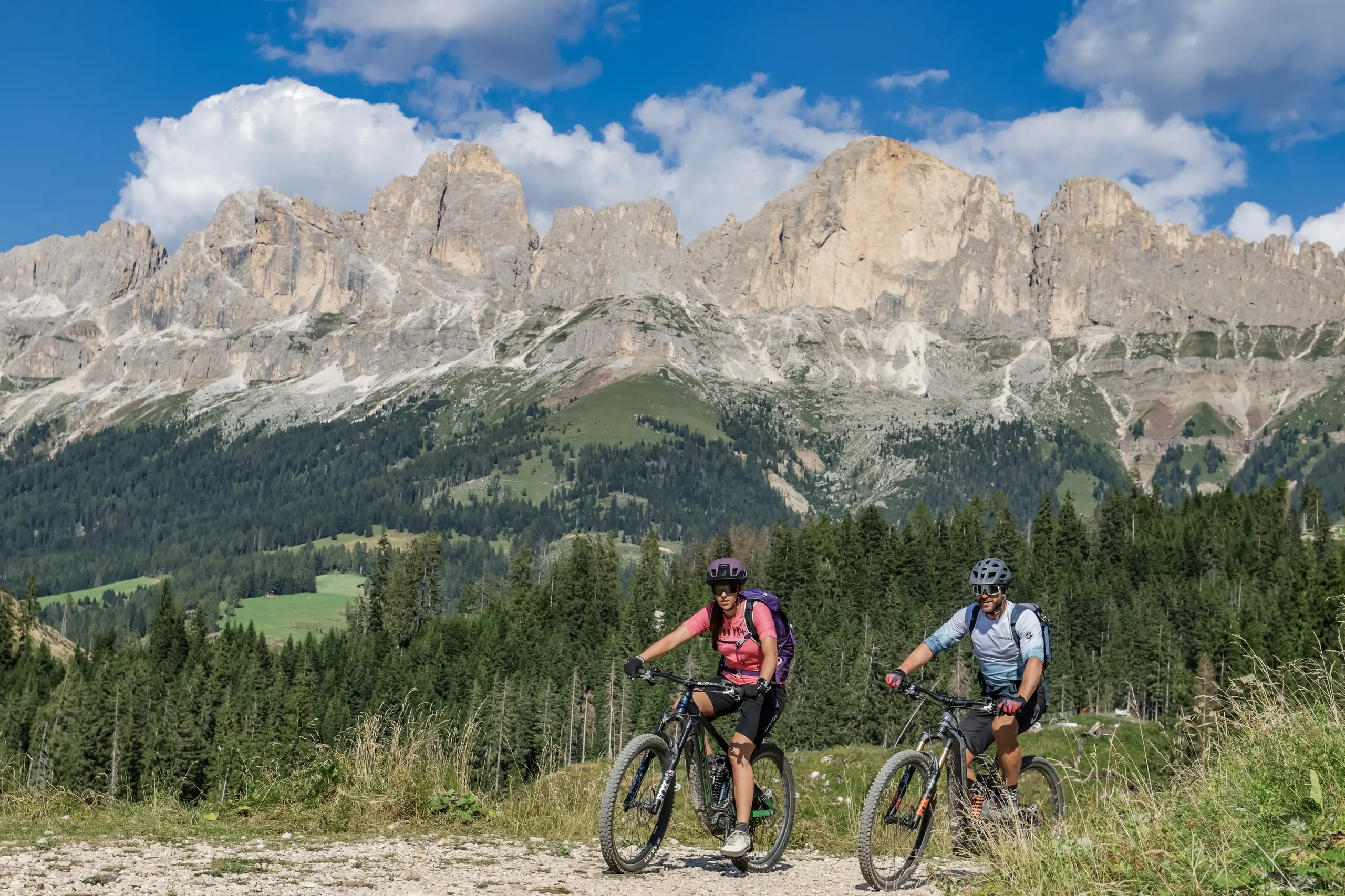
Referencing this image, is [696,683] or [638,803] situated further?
[696,683]

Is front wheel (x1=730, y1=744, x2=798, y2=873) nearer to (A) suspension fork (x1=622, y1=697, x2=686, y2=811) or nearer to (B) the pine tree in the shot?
(A) suspension fork (x1=622, y1=697, x2=686, y2=811)

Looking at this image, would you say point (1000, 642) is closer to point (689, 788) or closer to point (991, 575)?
point (991, 575)

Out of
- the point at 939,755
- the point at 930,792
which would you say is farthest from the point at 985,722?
the point at 930,792

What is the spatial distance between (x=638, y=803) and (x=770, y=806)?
1936 mm

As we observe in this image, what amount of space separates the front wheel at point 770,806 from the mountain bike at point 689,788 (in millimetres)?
11

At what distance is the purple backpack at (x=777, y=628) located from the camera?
48.5 feet

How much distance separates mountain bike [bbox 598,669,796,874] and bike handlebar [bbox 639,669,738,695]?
1 centimetres

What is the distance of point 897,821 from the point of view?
1352cm

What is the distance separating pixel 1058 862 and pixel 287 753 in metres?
15.5

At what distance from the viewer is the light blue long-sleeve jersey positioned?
48.1ft

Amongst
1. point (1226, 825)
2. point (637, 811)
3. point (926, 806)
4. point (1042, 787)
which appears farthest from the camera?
point (1042, 787)

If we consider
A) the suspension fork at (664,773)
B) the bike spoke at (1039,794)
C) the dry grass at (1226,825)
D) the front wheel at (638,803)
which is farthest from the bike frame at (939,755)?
the front wheel at (638,803)

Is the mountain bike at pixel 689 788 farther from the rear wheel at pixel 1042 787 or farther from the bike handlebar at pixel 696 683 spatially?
the rear wheel at pixel 1042 787

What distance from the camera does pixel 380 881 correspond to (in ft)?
41.1
